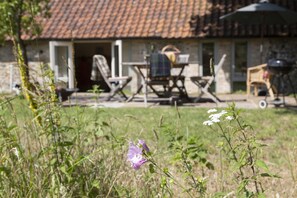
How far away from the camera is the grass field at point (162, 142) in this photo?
304 centimetres

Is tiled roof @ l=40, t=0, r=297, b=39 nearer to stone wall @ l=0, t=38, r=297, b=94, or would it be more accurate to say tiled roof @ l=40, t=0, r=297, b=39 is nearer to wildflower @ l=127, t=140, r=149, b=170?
stone wall @ l=0, t=38, r=297, b=94

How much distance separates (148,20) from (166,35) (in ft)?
4.31

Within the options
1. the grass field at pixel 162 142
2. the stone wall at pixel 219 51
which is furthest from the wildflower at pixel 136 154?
the stone wall at pixel 219 51

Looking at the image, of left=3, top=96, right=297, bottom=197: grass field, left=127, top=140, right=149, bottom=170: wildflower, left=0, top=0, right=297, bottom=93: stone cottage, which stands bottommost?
left=3, top=96, right=297, bottom=197: grass field

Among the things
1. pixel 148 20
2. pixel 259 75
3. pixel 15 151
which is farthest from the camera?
pixel 148 20

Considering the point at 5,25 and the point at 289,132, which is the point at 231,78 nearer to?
the point at 5,25

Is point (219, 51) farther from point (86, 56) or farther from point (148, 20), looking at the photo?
point (86, 56)

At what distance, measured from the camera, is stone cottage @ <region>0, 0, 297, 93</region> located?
55.4 feet

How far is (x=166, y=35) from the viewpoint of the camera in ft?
56.0

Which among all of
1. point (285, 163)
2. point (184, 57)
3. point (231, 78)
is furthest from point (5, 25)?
point (285, 163)

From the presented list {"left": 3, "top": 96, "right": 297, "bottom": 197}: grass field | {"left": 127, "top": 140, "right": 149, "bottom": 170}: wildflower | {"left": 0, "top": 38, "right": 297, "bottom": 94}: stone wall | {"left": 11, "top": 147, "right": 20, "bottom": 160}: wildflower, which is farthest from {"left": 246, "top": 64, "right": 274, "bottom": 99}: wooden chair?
{"left": 127, "top": 140, "right": 149, "bottom": 170}: wildflower

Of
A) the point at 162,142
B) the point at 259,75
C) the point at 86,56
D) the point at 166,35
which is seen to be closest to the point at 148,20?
the point at 166,35

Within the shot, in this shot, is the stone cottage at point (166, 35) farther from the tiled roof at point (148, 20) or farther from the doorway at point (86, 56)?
the doorway at point (86, 56)

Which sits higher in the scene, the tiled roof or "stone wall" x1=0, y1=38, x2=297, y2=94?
the tiled roof
